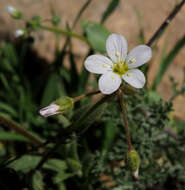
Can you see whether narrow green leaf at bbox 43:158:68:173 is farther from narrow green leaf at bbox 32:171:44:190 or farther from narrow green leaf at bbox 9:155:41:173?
narrow green leaf at bbox 32:171:44:190

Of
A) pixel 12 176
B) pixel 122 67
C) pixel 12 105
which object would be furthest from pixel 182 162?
pixel 12 105

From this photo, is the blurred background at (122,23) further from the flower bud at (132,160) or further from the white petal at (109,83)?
the flower bud at (132,160)

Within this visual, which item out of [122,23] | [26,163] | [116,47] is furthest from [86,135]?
[122,23]

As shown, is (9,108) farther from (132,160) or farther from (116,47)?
(132,160)

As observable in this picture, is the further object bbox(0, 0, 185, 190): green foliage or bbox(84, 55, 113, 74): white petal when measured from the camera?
bbox(0, 0, 185, 190): green foliage

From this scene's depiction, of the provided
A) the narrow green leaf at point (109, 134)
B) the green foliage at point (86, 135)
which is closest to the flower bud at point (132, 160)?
the green foliage at point (86, 135)

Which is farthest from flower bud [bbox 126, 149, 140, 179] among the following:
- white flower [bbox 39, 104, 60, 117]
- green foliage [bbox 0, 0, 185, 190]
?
white flower [bbox 39, 104, 60, 117]
